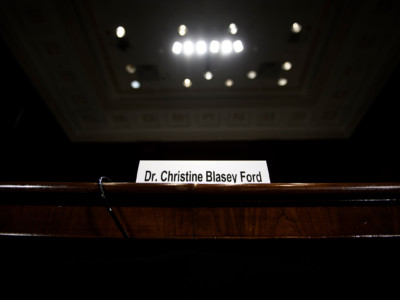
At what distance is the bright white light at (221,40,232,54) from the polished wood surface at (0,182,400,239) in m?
2.85

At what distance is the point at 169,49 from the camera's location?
3.11 metres

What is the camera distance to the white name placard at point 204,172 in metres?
0.77

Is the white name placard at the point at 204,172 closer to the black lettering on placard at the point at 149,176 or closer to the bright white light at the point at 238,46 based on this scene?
the black lettering on placard at the point at 149,176

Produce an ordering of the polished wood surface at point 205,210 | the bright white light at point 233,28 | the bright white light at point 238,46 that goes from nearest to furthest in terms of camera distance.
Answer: the polished wood surface at point 205,210
the bright white light at point 233,28
the bright white light at point 238,46

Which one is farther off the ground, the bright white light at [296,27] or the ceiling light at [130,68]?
the ceiling light at [130,68]

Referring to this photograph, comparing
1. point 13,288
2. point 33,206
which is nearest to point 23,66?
Result: point 33,206

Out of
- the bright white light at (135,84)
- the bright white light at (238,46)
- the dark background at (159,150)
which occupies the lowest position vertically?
the dark background at (159,150)

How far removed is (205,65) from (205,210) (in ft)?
9.90

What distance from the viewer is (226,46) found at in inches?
118

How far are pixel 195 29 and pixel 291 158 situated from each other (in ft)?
8.73

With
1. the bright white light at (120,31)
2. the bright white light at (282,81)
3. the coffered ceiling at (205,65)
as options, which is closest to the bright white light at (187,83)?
the coffered ceiling at (205,65)

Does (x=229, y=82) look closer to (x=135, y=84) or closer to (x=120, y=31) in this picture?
(x=135, y=84)

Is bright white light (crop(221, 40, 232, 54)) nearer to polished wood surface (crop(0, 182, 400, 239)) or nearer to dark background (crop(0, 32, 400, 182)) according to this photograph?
dark background (crop(0, 32, 400, 182))

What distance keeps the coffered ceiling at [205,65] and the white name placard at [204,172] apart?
8.57 feet
